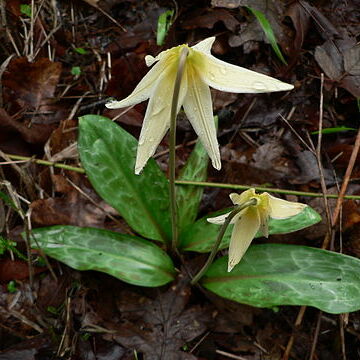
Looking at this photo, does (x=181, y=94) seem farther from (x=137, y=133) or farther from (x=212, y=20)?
(x=212, y=20)

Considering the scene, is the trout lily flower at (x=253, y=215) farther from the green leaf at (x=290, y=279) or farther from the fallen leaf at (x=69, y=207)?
the fallen leaf at (x=69, y=207)

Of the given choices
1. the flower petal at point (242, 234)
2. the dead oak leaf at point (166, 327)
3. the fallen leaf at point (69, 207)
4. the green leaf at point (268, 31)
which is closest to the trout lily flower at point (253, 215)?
the flower petal at point (242, 234)

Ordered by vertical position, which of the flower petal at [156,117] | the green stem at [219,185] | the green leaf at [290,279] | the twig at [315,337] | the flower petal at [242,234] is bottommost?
the twig at [315,337]

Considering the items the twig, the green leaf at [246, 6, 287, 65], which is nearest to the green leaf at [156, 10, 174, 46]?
the green leaf at [246, 6, 287, 65]

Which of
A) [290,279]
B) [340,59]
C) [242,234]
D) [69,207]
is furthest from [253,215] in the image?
[340,59]

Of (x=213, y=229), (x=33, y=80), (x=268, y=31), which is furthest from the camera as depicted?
(x=33, y=80)
